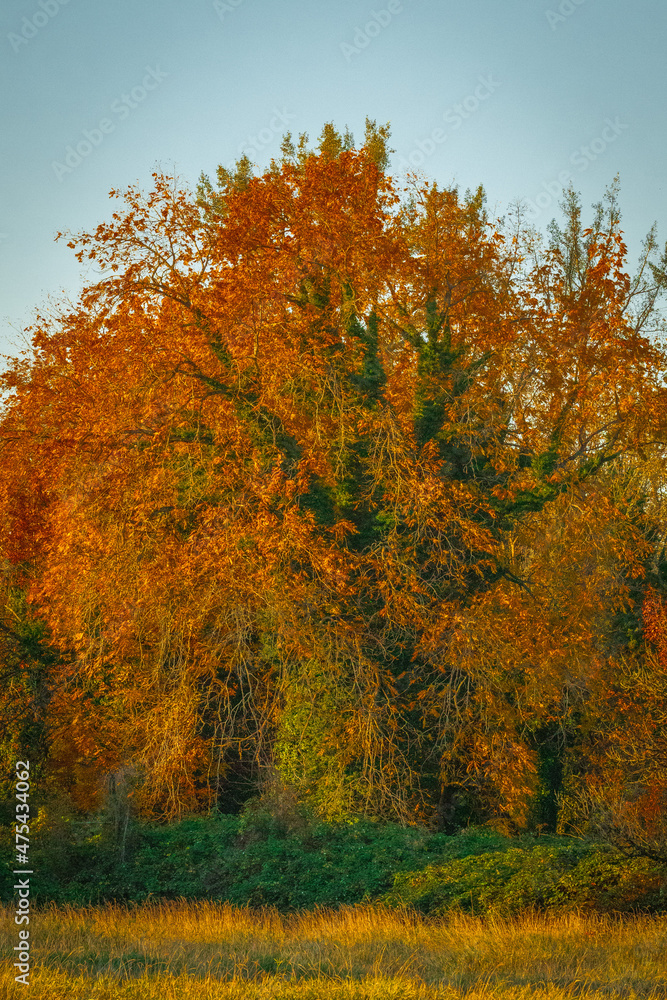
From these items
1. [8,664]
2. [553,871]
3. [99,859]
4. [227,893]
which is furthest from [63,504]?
[553,871]

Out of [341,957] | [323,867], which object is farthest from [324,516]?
[341,957]

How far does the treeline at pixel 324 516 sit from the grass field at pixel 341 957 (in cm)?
461

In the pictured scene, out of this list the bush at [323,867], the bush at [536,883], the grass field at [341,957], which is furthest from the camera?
the bush at [323,867]

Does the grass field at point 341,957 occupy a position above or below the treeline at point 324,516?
below

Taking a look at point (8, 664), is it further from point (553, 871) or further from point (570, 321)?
point (570, 321)

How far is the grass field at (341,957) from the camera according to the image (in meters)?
6.87

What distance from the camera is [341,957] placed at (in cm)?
838

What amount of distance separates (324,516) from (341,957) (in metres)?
9.64

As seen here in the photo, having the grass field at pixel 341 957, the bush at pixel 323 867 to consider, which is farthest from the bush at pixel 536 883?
the grass field at pixel 341 957

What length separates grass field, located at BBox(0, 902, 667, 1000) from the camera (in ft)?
22.5

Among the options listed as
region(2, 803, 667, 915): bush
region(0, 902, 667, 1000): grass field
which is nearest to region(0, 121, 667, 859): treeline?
region(2, 803, 667, 915): bush

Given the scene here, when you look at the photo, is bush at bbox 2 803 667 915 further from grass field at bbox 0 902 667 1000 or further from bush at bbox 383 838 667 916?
grass field at bbox 0 902 667 1000

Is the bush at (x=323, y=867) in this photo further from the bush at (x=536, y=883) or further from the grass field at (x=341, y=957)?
the grass field at (x=341, y=957)

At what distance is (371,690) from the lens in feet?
51.3
